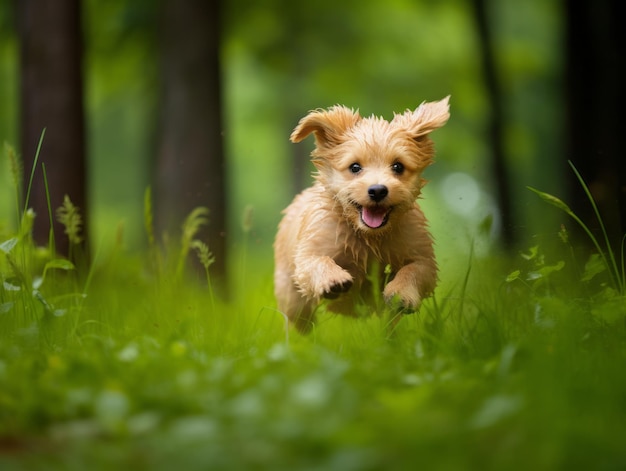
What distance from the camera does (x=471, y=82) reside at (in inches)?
623

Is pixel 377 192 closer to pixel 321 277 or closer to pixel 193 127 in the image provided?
pixel 321 277

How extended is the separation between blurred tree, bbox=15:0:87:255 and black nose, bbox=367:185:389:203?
3645mm

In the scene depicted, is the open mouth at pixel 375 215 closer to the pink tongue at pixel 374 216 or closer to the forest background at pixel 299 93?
the pink tongue at pixel 374 216

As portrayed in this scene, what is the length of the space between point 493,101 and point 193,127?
19.0 ft

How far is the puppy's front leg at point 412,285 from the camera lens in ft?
13.7

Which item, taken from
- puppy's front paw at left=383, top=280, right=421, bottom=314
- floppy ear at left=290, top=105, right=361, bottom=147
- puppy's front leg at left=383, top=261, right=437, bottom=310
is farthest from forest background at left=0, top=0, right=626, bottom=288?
floppy ear at left=290, top=105, right=361, bottom=147

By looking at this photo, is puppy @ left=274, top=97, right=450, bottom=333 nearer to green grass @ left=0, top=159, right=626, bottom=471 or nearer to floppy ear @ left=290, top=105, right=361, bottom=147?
floppy ear @ left=290, top=105, right=361, bottom=147

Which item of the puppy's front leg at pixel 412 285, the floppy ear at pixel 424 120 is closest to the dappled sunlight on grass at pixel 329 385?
the puppy's front leg at pixel 412 285

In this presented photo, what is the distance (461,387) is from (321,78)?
13.4m

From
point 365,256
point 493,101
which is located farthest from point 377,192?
point 493,101

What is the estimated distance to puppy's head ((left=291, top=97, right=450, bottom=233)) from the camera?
441 centimetres

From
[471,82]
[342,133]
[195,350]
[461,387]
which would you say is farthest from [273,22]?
[461,387]

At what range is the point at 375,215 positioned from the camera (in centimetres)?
447

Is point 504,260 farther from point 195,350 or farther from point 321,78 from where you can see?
point 321,78
